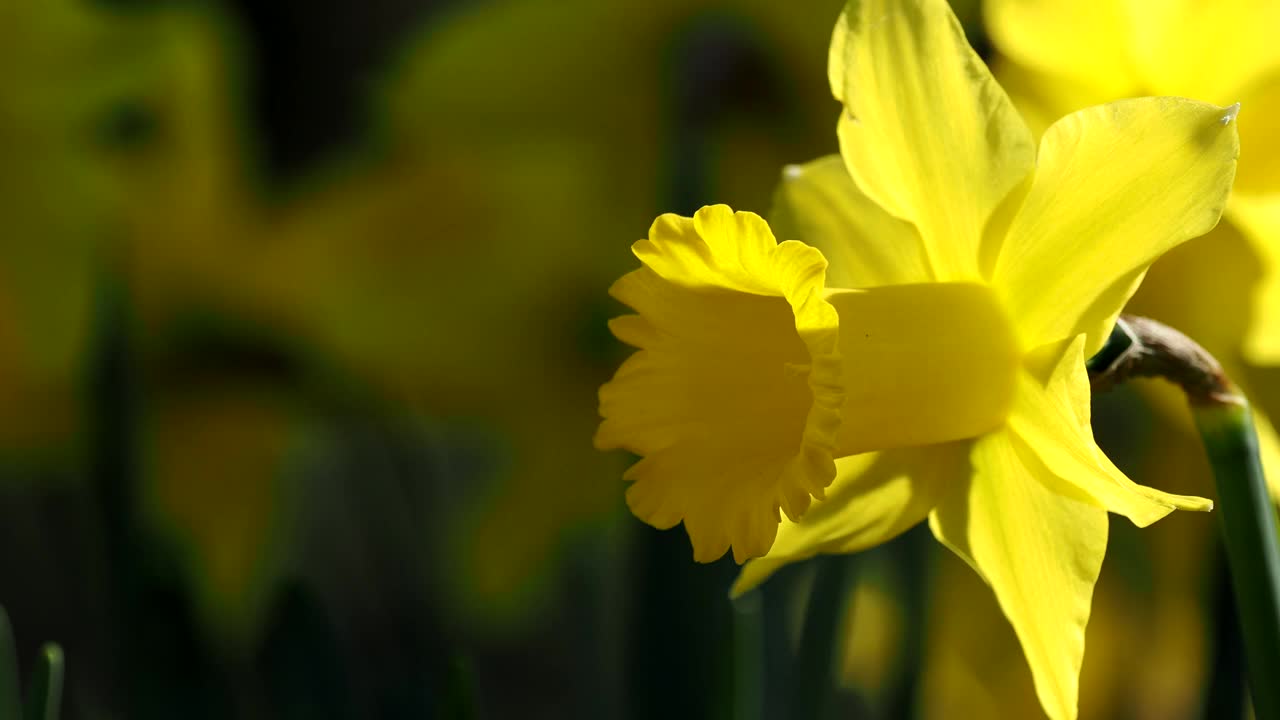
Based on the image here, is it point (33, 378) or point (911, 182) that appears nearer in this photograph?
point (911, 182)

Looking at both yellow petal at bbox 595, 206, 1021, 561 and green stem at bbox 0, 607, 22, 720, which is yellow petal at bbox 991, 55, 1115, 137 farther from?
green stem at bbox 0, 607, 22, 720

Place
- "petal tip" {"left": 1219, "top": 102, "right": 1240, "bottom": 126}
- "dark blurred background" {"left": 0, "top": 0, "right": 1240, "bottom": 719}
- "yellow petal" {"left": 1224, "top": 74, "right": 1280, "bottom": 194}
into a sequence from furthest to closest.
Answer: "dark blurred background" {"left": 0, "top": 0, "right": 1240, "bottom": 719} → "yellow petal" {"left": 1224, "top": 74, "right": 1280, "bottom": 194} → "petal tip" {"left": 1219, "top": 102, "right": 1240, "bottom": 126}

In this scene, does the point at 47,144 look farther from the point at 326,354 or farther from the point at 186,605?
the point at 186,605

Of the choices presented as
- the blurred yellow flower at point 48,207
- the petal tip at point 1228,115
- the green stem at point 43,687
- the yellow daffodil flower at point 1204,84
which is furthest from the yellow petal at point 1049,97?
the blurred yellow flower at point 48,207

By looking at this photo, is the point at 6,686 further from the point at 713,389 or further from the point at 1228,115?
the point at 1228,115

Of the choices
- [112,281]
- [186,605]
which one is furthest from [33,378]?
[186,605]

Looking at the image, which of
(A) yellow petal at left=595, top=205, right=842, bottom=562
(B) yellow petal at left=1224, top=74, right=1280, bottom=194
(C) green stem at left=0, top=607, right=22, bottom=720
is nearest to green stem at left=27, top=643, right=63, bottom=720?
(C) green stem at left=0, top=607, right=22, bottom=720

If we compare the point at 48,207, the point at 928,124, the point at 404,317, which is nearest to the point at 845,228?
the point at 928,124
